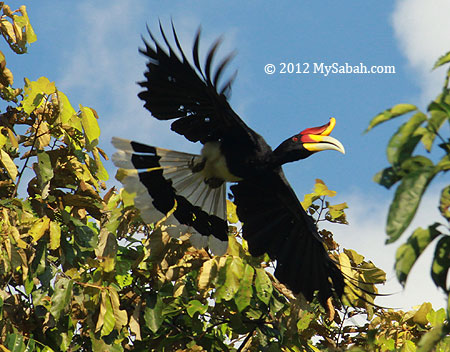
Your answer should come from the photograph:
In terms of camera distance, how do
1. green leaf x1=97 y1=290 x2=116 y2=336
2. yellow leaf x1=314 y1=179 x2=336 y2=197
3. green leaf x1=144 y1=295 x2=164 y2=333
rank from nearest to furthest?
1. green leaf x1=97 y1=290 x2=116 y2=336
2. green leaf x1=144 y1=295 x2=164 y2=333
3. yellow leaf x1=314 y1=179 x2=336 y2=197

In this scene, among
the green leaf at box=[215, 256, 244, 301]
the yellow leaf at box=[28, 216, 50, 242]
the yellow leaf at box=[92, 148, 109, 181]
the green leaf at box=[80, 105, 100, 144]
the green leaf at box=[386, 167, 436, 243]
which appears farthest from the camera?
the yellow leaf at box=[92, 148, 109, 181]

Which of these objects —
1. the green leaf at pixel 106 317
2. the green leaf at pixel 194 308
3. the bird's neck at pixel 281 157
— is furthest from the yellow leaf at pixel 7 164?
the bird's neck at pixel 281 157

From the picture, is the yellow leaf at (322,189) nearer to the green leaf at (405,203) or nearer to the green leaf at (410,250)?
the green leaf at (410,250)

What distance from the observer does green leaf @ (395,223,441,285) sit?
6.01 feet

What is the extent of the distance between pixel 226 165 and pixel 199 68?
37.7 inches

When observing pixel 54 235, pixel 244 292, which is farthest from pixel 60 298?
pixel 244 292

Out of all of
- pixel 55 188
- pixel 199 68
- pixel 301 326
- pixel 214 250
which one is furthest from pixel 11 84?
pixel 301 326

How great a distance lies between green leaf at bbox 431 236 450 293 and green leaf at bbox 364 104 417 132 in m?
0.39

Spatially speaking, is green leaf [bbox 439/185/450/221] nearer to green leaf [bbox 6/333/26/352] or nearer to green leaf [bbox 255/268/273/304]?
green leaf [bbox 255/268/273/304]

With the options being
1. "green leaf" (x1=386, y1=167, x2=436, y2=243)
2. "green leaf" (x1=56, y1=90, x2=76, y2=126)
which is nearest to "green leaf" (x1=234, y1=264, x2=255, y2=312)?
"green leaf" (x1=56, y1=90, x2=76, y2=126)

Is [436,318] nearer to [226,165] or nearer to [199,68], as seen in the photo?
[226,165]

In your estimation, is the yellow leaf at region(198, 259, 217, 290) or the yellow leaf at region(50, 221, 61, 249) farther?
the yellow leaf at region(50, 221, 61, 249)

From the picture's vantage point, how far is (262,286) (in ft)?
13.2

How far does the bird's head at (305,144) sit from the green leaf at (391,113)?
3441mm
